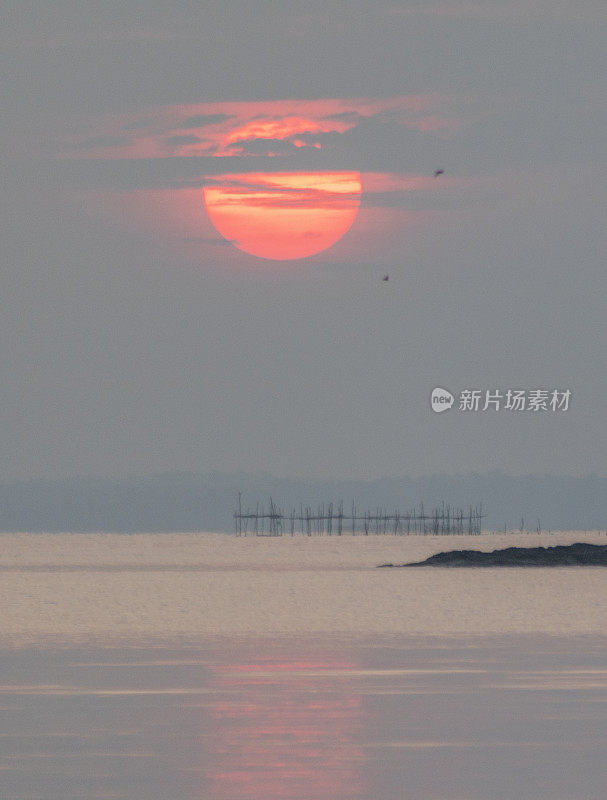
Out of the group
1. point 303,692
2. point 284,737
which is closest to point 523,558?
point 303,692

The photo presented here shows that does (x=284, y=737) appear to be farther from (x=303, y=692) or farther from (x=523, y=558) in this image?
(x=523, y=558)

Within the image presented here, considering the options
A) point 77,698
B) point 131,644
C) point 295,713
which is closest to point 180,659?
point 131,644

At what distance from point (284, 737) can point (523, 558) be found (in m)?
45.5

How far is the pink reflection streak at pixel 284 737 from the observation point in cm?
1283

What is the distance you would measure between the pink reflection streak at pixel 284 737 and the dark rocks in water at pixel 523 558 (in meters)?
37.5

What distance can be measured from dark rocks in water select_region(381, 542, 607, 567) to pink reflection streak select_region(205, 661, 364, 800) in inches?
1478

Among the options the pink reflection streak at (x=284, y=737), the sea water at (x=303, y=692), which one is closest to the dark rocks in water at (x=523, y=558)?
the sea water at (x=303, y=692)

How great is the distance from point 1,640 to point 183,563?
36890mm

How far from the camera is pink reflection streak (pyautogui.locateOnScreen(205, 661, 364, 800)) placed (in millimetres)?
12828

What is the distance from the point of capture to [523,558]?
59969mm

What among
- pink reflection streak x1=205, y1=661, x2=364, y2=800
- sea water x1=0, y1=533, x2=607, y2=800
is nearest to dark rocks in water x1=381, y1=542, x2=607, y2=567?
sea water x1=0, y1=533, x2=607, y2=800

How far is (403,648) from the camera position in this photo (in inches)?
1012

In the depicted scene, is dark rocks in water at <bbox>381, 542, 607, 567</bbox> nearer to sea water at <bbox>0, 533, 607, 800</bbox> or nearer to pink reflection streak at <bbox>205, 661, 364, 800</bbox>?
sea water at <bbox>0, 533, 607, 800</bbox>

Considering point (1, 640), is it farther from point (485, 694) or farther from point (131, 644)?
point (485, 694)
